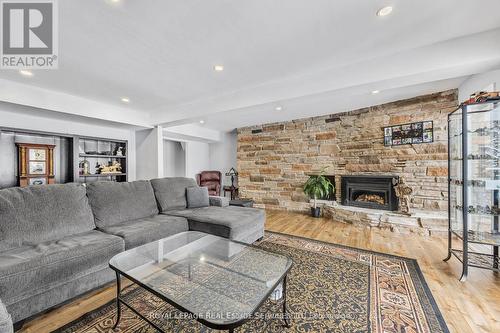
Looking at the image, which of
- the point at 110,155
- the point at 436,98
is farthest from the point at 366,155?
the point at 110,155

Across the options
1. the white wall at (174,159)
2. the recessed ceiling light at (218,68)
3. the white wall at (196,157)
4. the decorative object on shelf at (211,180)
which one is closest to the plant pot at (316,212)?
the decorative object on shelf at (211,180)

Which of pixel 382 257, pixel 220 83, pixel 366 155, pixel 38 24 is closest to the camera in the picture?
pixel 38 24

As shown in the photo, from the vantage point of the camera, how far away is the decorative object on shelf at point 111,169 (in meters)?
4.17

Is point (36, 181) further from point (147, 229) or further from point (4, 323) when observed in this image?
point (4, 323)

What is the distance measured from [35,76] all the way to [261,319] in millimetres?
3672

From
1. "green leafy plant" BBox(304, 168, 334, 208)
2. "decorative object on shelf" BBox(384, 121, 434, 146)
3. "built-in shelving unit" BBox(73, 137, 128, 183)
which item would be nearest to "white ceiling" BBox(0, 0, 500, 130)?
"decorative object on shelf" BBox(384, 121, 434, 146)

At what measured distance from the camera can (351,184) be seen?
4270mm

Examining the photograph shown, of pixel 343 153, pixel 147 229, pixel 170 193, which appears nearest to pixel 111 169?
pixel 170 193

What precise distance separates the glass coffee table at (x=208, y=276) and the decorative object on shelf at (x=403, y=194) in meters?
3.19

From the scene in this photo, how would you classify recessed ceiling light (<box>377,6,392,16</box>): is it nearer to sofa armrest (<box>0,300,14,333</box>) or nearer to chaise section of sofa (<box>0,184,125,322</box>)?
sofa armrest (<box>0,300,14,333</box>)

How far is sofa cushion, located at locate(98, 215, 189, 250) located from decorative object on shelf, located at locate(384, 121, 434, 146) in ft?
12.7

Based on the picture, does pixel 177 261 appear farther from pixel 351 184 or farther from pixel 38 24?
pixel 351 184

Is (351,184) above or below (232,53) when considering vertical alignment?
below

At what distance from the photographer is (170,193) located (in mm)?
3053
